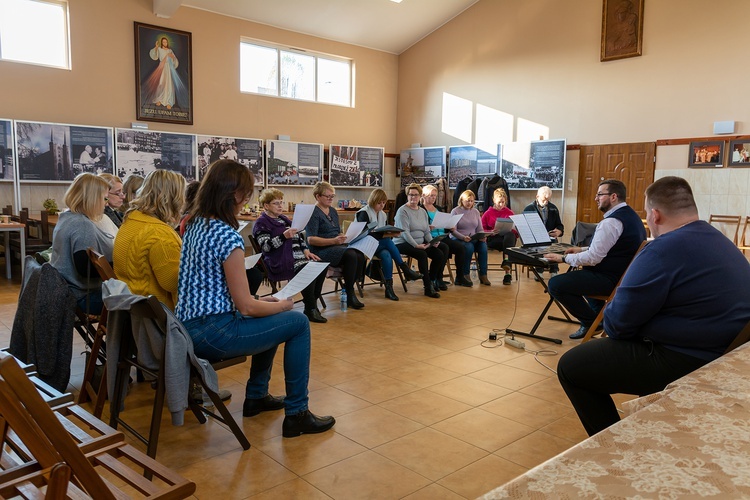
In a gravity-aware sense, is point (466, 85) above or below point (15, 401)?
above

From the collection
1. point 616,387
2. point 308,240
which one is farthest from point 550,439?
point 308,240

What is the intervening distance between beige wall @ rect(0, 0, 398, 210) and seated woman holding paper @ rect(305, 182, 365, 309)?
5.67 m

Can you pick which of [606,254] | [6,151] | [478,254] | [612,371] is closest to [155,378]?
[612,371]

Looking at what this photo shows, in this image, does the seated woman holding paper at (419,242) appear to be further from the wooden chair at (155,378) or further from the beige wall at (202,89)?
the beige wall at (202,89)

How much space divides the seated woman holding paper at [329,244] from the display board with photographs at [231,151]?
14.9 ft

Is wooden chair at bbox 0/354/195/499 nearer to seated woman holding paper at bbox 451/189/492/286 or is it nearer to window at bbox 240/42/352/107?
seated woman holding paper at bbox 451/189/492/286

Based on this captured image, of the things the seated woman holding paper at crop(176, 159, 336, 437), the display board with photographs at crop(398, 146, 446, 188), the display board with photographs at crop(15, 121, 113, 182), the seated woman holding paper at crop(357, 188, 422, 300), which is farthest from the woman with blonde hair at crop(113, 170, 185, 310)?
the display board with photographs at crop(398, 146, 446, 188)

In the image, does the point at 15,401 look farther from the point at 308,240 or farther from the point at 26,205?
the point at 26,205

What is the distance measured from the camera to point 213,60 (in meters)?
10.3

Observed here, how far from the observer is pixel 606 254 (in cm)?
403

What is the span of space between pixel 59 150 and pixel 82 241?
6477 millimetres

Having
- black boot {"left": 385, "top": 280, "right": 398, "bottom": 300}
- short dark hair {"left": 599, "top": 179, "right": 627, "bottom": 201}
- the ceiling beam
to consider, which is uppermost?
the ceiling beam

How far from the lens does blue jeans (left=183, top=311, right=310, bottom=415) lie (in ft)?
7.91

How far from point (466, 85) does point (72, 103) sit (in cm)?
770
